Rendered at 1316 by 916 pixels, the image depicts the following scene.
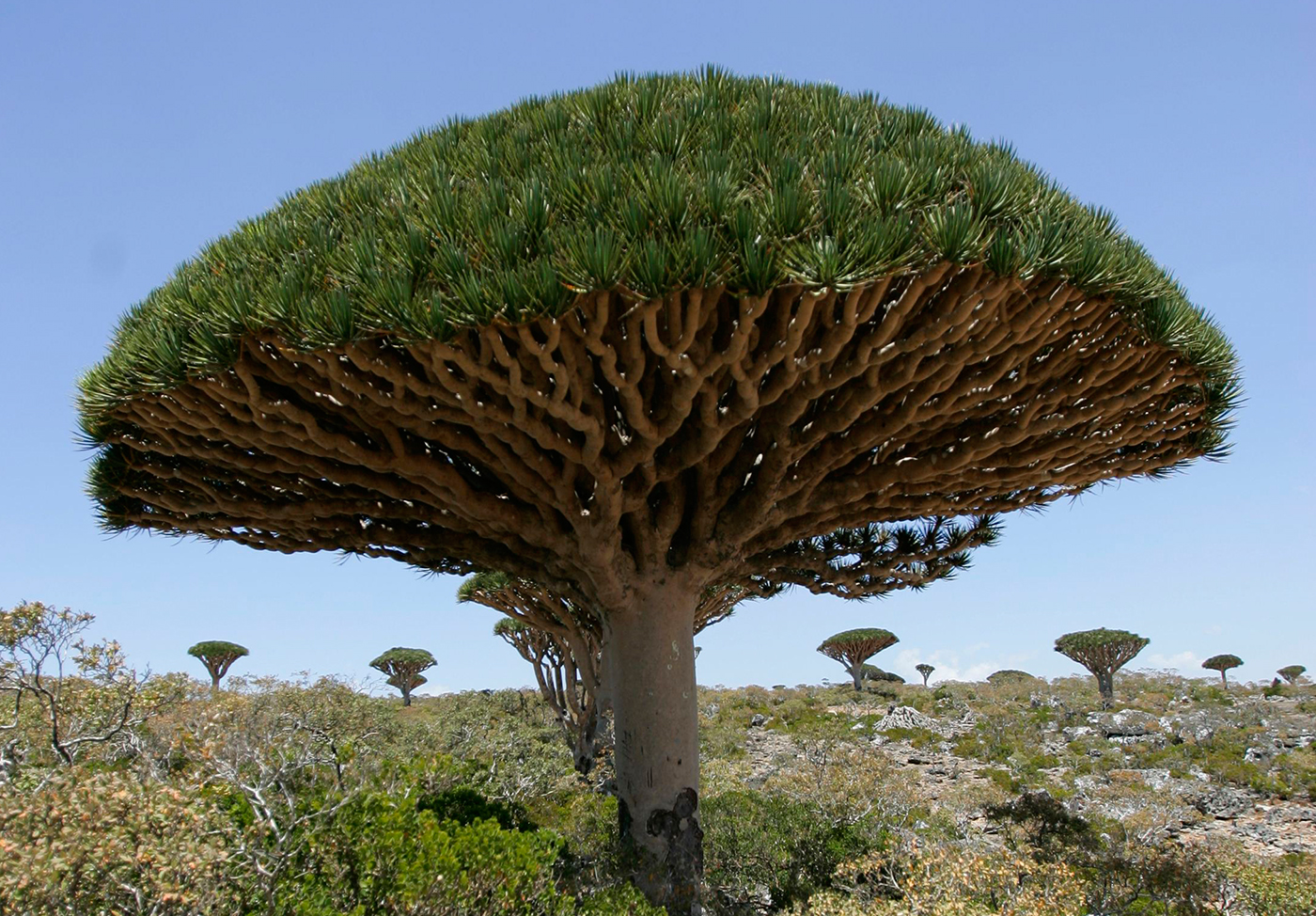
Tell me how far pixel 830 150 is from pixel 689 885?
4.78 m

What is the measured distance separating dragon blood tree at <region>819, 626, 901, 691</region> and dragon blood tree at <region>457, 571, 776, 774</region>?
19903 mm

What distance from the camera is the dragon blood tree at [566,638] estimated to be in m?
13.1

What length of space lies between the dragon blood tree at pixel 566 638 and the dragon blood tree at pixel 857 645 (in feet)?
65.3

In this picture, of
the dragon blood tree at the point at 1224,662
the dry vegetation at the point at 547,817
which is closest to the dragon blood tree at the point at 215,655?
the dry vegetation at the point at 547,817

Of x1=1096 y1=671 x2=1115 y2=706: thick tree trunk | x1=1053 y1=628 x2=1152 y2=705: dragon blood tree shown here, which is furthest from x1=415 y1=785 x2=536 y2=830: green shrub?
x1=1053 y1=628 x2=1152 y2=705: dragon blood tree

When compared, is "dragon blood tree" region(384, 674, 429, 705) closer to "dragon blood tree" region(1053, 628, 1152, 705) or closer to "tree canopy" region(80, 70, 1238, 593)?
"dragon blood tree" region(1053, 628, 1152, 705)

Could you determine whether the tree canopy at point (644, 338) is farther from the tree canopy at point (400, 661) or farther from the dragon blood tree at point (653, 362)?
the tree canopy at point (400, 661)

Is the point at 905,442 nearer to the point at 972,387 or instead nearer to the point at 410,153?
the point at 972,387

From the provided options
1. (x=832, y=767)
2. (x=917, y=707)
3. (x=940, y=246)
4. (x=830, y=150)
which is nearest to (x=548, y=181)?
(x=830, y=150)

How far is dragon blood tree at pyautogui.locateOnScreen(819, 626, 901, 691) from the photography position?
3369cm

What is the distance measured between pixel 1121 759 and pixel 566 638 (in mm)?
11159

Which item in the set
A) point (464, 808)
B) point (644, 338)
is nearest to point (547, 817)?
point (464, 808)

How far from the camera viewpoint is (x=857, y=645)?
3412cm

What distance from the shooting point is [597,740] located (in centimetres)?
1503
